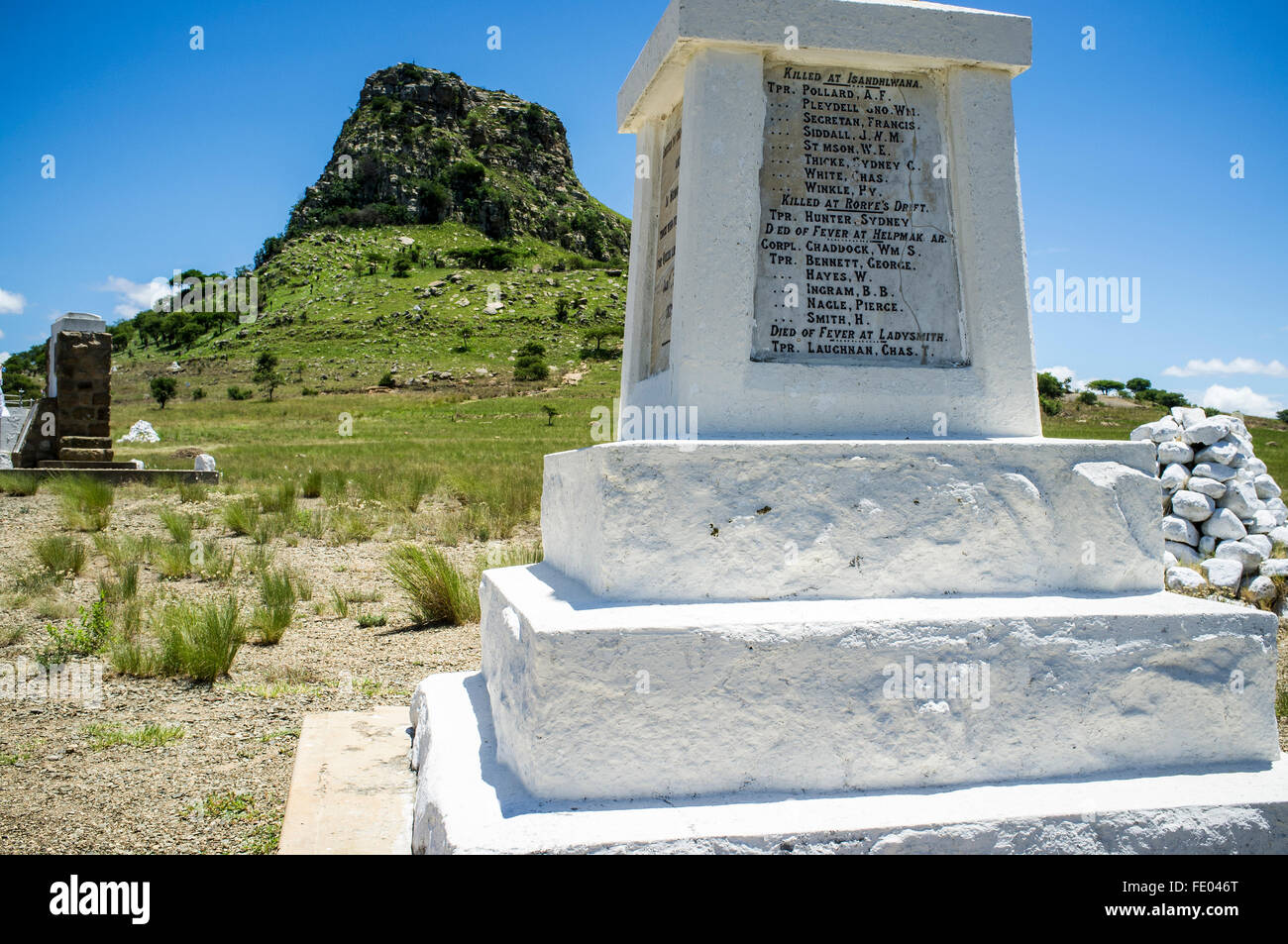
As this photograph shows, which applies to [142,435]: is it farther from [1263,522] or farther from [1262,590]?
[1262,590]

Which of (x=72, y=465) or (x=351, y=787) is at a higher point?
(x=72, y=465)

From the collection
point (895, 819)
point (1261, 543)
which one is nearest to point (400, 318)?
point (1261, 543)

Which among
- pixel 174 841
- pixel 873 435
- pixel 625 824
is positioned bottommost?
pixel 174 841

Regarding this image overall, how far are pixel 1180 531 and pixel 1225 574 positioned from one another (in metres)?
0.80

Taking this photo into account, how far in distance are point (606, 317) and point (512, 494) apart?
6415cm

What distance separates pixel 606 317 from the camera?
7606 cm

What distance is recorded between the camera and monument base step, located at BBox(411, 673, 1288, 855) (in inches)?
92.8

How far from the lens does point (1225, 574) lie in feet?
23.9

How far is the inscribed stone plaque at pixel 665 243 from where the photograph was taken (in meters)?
3.69

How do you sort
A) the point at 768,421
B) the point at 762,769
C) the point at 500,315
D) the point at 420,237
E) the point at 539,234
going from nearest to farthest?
the point at 762,769, the point at 768,421, the point at 500,315, the point at 420,237, the point at 539,234

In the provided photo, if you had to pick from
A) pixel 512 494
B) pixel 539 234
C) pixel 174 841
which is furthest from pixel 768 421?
pixel 539 234
